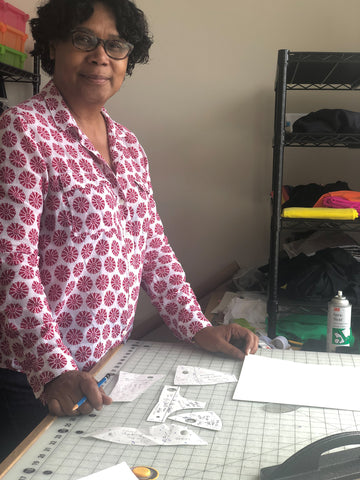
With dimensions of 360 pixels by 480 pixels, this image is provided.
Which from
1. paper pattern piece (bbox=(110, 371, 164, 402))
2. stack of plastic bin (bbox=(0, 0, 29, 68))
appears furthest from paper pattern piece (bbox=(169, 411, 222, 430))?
stack of plastic bin (bbox=(0, 0, 29, 68))

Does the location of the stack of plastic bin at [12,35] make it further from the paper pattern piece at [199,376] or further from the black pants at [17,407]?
the paper pattern piece at [199,376]

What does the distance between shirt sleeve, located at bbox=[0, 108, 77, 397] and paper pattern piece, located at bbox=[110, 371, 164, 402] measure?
0.10 meters

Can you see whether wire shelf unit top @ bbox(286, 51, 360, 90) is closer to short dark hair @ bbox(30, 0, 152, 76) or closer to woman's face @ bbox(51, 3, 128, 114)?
short dark hair @ bbox(30, 0, 152, 76)

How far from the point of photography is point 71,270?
44.8 inches

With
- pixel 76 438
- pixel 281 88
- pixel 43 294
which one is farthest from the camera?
pixel 281 88

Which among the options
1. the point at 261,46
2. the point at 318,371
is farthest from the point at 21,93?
the point at 318,371

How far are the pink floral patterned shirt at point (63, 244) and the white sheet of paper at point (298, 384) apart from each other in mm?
218

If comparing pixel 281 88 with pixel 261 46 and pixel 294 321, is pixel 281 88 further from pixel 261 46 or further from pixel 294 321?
pixel 294 321

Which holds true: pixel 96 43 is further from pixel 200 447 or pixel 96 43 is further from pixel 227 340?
pixel 200 447

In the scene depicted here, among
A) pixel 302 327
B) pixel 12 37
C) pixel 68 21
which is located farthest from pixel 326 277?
pixel 12 37

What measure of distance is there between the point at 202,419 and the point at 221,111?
6.64ft

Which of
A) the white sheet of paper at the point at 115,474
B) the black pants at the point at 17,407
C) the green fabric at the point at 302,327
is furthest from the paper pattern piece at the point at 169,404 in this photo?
the green fabric at the point at 302,327

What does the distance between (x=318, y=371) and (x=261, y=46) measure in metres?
1.91

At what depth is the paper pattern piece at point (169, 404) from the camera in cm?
92
